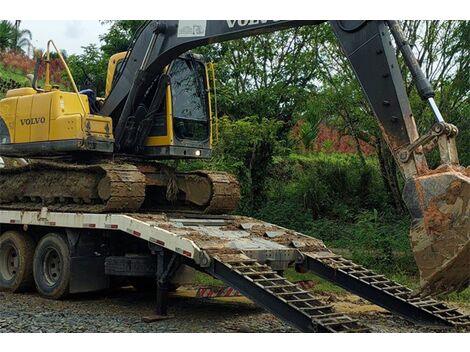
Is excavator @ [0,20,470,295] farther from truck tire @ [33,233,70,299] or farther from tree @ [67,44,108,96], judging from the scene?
tree @ [67,44,108,96]

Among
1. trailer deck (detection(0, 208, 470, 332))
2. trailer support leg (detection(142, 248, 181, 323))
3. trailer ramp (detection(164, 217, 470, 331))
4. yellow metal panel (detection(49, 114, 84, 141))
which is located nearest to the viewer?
trailer deck (detection(0, 208, 470, 332))

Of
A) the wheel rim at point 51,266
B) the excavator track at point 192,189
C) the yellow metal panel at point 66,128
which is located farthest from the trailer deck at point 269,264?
the yellow metal panel at point 66,128

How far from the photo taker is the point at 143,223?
32.3 feet

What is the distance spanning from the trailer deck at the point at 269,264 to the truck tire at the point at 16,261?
2.90 ft

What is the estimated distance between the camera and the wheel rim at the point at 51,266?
11492 millimetres

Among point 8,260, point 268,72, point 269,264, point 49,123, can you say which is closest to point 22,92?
point 49,123

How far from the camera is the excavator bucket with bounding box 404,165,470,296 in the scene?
A: 280 inches

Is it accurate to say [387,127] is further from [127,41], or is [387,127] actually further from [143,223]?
[127,41]

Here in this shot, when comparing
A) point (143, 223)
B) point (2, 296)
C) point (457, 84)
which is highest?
point (457, 84)

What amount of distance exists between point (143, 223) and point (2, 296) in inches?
137

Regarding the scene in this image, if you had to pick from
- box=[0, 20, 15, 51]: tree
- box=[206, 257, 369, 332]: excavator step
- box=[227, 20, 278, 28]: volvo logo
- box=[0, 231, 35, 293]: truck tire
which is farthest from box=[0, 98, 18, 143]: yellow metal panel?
box=[0, 20, 15, 51]: tree

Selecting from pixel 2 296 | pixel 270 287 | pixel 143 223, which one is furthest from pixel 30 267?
pixel 270 287

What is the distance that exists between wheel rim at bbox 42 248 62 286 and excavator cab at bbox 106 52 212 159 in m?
2.27

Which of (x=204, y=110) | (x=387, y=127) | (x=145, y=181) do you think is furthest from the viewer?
(x=204, y=110)
